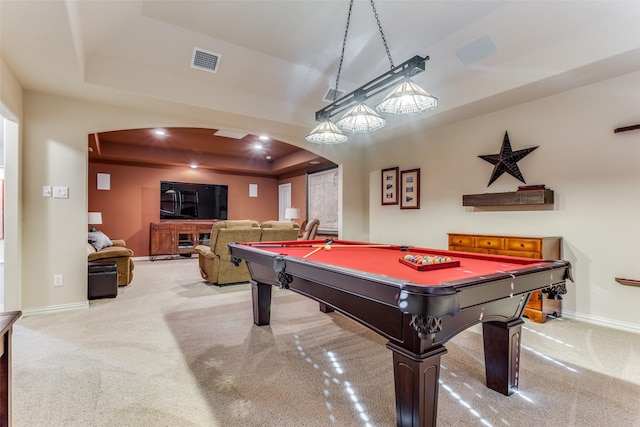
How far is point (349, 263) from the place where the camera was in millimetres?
1937

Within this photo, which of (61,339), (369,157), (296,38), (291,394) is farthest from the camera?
(369,157)

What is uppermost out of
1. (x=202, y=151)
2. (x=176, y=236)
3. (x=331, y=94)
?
(x=331, y=94)

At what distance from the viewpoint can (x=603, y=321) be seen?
10.1 ft

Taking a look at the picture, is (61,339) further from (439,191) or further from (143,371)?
(439,191)

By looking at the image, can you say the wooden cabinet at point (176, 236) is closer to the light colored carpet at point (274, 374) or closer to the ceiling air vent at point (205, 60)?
the light colored carpet at point (274, 374)

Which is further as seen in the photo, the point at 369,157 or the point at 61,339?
the point at 369,157

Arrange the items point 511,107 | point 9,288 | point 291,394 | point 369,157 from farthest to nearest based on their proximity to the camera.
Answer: point 369,157, point 511,107, point 9,288, point 291,394

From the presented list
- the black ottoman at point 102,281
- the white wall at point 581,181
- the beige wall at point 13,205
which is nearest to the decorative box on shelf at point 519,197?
the white wall at point 581,181

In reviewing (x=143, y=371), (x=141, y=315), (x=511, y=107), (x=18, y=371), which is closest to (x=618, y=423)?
(x=143, y=371)

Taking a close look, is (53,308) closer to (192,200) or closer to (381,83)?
(381,83)

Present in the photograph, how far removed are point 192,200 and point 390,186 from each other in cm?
546

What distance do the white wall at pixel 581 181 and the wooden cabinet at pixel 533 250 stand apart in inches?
7.3

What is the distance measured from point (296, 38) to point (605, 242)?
12.6 feet

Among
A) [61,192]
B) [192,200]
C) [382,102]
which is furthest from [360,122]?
[192,200]
